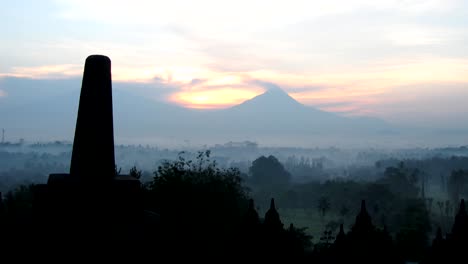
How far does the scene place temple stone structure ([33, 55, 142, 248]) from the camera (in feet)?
24.7

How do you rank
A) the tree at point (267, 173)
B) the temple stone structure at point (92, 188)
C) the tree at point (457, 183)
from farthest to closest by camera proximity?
the tree at point (267, 173), the tree at point (457, 183), the temple stone structure at point (92, 188)

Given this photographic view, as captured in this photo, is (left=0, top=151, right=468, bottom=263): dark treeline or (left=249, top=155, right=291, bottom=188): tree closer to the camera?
(left=0, top=151, right=468, bottom=263): dark treeline

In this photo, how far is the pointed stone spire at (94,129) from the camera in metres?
7.84

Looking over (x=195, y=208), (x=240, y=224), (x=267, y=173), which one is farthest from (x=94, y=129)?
A: (x=267, y=173)

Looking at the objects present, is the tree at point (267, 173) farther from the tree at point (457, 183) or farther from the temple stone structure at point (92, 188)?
the temple stone structure at point (92, 188)

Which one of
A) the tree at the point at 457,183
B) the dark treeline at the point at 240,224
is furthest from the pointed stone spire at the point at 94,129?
the tree at the point at 457,183

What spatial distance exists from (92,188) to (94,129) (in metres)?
0.94

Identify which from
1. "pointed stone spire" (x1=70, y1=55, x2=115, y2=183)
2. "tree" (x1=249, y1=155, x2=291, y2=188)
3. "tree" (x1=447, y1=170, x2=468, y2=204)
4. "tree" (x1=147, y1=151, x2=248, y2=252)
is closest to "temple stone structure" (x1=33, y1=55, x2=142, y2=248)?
"pointed stone spire" (x1=70, y1=55, x2=115, y2=183)

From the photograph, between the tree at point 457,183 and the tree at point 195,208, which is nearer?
the tree at point 195,208

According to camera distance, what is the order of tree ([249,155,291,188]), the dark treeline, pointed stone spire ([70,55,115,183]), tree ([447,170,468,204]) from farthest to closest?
tree ([249,155,291,188])
tree ([447,170,468,204])
the dark treeline
pointed stone spire ([70,55,115,183])

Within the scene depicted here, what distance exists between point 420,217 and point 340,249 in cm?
3349

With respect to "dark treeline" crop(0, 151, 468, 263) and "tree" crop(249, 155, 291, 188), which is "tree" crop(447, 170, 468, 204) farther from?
"tree" crop(249, 155, 291, 188)

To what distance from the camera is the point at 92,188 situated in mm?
7727

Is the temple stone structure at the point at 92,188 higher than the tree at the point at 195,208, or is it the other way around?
the temple stone structure at the point at 92,188
